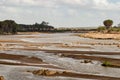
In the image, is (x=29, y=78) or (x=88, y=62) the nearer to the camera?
(x=29, y=78)

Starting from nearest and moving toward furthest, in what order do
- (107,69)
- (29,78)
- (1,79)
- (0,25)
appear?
(1,79)
(29,78)
(107,69)
(0,25)

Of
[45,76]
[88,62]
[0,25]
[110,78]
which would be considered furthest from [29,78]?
[0,25]

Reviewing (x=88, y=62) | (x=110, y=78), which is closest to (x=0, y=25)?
(x=88, y=62)

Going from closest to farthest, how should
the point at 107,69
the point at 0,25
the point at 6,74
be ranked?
the point at 6,74, the point at 107,69, the point at 0,25

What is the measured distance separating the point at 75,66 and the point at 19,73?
8253 mm

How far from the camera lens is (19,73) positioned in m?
35.0

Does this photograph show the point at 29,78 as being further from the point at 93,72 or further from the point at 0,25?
the point at 0,25

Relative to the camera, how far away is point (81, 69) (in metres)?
38.6

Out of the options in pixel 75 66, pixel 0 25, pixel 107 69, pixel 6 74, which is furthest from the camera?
pixel 0 25

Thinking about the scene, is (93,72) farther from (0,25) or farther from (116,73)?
(0,25)

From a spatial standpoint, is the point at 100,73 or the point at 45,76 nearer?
the point at 45,76

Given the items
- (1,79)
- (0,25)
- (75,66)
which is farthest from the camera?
(0,25)

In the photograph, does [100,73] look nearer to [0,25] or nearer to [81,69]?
[81,69]

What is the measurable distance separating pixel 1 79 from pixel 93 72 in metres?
10.2
